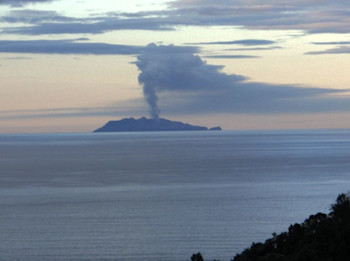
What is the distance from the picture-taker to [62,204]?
9056cm

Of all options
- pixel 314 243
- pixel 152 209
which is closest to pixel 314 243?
pixel 314 243

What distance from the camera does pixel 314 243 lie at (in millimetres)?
35219

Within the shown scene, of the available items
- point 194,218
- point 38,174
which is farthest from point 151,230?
point 38,174

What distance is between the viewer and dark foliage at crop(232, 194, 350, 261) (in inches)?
1342

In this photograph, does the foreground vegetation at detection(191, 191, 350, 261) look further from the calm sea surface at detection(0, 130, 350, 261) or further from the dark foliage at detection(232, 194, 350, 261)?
the calm sea surface at detection(0, 130, 350, 261)

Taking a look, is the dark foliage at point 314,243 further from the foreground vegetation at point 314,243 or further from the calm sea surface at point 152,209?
the calm sea surface at point 152,209

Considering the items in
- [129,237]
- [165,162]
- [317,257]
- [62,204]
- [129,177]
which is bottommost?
[317,257]

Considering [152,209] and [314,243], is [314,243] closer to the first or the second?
[314,243]

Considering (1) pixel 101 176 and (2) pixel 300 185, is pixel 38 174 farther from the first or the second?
(2) pixel 300 185

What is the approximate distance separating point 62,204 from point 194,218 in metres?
19.4

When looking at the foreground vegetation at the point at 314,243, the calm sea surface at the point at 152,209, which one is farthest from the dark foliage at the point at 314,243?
the calm sea surface at the point at 152,209

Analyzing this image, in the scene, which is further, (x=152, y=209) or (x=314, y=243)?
(x=152, y=209)

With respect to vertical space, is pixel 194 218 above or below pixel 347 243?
above

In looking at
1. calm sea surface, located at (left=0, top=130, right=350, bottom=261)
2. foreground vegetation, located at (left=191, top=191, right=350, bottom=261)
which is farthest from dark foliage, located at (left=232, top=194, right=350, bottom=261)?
calm sea surface, located at (left=0, top=130, right=350, bottom=261)
